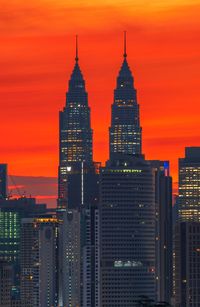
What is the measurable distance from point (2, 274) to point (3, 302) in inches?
262

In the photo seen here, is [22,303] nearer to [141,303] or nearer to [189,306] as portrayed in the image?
[189,306]

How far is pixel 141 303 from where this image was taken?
49.2 m

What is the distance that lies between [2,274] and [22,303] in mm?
16840

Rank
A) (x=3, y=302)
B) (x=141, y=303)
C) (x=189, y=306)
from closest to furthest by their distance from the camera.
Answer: (x=141, y=303) < (x=3, y=302) < (x=189, y=306)

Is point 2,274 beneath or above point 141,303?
above

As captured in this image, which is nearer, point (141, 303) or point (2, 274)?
point (141, 303)

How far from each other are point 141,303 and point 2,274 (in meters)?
135

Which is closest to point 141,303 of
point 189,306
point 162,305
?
point 162,305

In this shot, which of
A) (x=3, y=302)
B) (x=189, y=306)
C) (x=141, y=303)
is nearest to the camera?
(x=141, y=303)

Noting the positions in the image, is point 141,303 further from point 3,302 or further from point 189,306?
point 189,306

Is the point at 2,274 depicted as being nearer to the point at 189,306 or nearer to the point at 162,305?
the point at 189,306

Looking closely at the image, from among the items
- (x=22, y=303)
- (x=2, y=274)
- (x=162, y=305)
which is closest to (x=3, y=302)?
(x=2, y=274)

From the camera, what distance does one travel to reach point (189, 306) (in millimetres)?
198625

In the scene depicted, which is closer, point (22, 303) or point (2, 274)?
point (2, 274)
